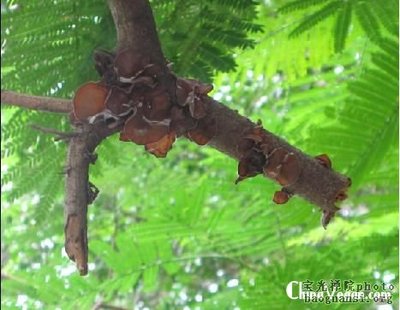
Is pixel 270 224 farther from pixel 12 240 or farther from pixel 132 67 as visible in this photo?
pixel 12 240

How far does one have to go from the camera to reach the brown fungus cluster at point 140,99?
27.5 inches

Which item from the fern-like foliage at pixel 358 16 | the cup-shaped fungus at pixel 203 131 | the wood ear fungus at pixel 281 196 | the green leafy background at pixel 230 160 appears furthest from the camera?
the fern-like foliage at pixel 358 16

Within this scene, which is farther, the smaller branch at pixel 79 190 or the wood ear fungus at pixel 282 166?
the wood ear fungus at pixel 282 166

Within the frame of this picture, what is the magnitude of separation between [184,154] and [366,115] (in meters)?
2.64

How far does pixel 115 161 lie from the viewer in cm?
134

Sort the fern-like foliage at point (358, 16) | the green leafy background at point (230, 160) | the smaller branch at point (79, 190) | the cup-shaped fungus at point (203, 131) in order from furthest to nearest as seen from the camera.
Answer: the fern-like foliage at point (358, 16)
the green leafy background at point (230, 160)
the cup-shaped fungus at point (203, 131)
the smaller branch at point (79, 190)

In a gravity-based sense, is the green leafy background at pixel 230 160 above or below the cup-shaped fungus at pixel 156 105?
above

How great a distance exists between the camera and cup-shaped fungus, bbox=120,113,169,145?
2.35 ft

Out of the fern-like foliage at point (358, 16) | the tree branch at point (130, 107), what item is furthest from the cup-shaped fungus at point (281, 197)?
the fern-like foliage at point (358, 16)

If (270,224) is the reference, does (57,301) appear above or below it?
below

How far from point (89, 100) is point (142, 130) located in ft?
0.21

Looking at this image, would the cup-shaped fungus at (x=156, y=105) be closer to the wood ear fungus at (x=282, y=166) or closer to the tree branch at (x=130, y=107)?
the tree branch at (x=130, y=107)

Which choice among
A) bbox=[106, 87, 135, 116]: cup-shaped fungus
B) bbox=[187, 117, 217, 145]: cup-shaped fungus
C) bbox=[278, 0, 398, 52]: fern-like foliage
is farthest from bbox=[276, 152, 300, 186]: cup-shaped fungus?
bbox=[278, 0, 398, 52]: fern-like foliage

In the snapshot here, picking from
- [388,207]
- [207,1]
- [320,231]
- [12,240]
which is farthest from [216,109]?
[12,240]
